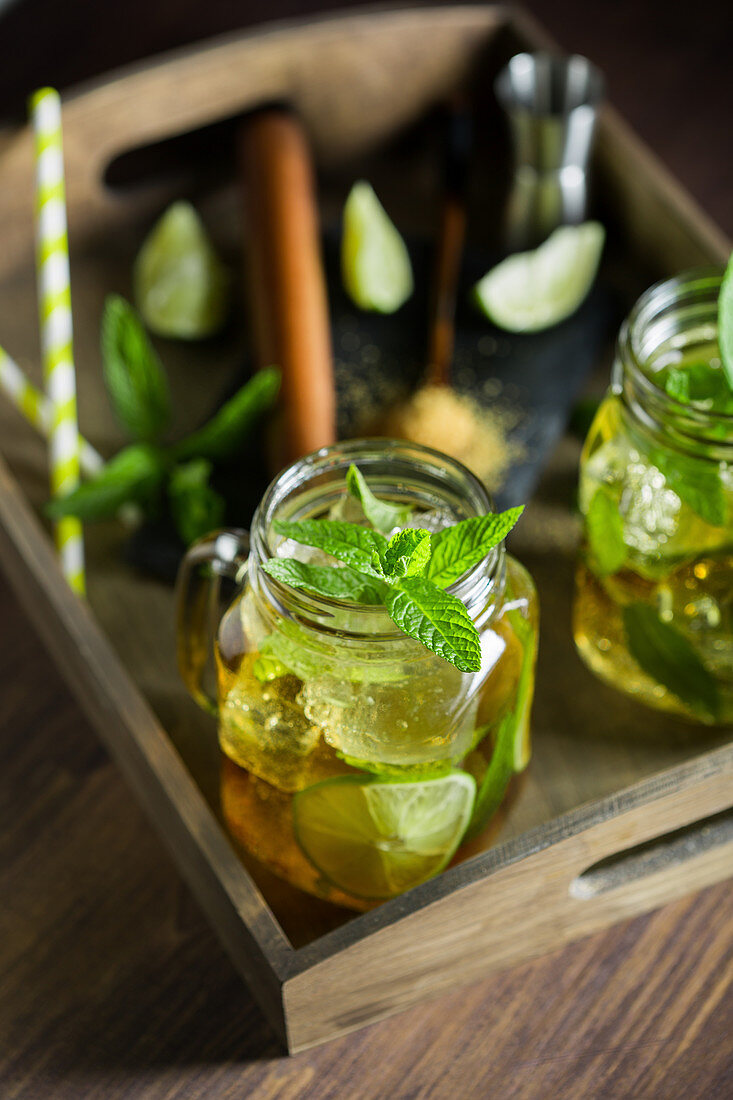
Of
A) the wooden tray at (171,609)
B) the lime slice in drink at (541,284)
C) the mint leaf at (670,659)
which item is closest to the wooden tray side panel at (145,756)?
the wooden tray at (171,609)

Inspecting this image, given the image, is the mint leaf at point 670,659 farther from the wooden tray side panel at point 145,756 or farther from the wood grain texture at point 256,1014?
the wooden tray side panel at point 145,756

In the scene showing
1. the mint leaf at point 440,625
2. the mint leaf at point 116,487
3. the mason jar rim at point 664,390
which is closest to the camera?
the mint leaf at point 440,625

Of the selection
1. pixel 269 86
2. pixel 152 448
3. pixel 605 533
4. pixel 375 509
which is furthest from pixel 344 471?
pixel 269 86

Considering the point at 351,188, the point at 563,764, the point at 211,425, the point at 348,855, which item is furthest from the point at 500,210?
the point at 348,855

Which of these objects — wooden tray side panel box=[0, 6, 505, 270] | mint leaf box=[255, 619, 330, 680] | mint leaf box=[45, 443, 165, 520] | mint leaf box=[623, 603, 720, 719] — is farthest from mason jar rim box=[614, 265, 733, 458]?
wooden tray side panel box=[0, 6, 505, 270]

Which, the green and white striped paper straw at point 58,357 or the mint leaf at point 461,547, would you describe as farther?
the green and white striped paper straw at point 58,357

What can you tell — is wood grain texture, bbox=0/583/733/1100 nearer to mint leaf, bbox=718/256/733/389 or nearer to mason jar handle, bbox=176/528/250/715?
mason jar handle, bbox=176/528/250/715
